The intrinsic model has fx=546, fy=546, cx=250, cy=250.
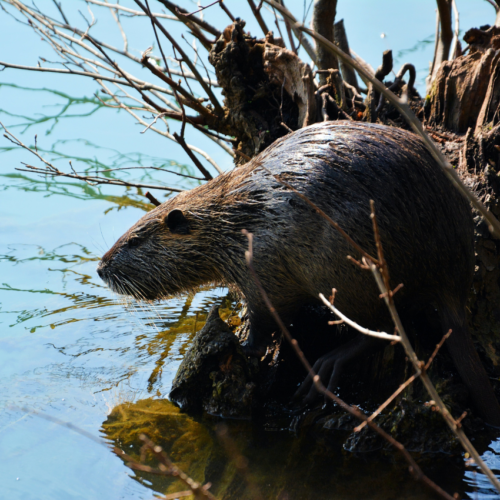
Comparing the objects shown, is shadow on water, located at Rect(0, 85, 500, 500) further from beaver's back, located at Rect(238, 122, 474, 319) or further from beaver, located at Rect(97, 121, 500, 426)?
beaver's back, located at Rect(238, 122, 474, 319)

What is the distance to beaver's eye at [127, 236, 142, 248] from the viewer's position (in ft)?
11.0

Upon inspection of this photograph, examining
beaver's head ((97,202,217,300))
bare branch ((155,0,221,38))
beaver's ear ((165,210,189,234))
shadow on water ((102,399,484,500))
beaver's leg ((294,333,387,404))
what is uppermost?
bare branch ((155,0,221,38))

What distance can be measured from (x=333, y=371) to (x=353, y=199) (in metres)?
0.93

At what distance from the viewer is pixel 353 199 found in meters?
2.68

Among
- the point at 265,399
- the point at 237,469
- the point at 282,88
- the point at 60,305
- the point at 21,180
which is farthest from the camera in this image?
the point at 21,180

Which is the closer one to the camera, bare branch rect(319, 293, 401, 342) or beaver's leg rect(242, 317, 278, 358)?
bare branch rect(319, 293, 401, 342)

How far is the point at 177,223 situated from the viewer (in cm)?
329

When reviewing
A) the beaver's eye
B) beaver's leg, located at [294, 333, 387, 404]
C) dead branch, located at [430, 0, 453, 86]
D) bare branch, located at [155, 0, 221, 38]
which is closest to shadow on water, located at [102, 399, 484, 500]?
beaver's leg, located at [294, 333, 387, 404]

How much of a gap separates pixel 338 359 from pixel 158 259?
1.24m

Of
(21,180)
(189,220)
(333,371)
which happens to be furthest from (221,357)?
(21,180)

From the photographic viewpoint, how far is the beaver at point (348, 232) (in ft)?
8.79

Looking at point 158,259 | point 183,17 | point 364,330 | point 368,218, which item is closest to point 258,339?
point 158,259

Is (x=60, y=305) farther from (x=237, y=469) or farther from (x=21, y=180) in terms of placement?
(x=21, y=180)

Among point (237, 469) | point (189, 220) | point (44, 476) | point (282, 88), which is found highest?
point (282, 88)
